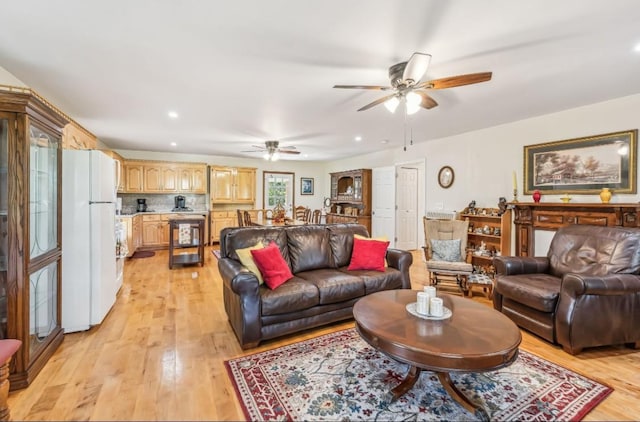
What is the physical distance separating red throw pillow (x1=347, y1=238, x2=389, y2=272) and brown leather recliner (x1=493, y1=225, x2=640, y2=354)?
122 cm

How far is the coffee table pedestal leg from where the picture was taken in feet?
5.56

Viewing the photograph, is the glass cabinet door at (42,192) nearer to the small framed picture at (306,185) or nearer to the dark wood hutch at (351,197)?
the dark wood hutch at (351,197)

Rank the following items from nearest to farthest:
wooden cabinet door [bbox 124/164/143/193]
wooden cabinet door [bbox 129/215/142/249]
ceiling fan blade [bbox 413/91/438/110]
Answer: ceiling fan blade [bbox 413/91/438/110], wooden cabinet door [bbox 129/215/142/249], wooden cabinet door [bbox 124/164/143/193]

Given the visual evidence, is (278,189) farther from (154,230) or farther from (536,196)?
(536,196)

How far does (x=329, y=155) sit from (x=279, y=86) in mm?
4992

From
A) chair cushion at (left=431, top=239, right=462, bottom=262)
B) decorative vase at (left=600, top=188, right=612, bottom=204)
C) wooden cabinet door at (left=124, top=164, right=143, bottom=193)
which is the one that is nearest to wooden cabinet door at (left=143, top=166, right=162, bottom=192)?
wooden cabinet door at (left=124, top=164, right=143, bottom=193)

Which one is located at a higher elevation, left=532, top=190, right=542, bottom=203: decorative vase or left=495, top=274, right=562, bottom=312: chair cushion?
left=532, top=190, right=542, bottom=203: decorative vase

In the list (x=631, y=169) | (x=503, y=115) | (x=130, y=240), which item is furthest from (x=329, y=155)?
(x=631, y=169)

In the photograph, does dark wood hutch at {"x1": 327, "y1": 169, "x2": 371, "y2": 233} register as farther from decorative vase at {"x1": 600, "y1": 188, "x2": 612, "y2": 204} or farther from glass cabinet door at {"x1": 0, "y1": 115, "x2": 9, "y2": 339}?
glass cabinet door at {"x1": 0, "y1": 115, "x2": 9, "y2": 339}

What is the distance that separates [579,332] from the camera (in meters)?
2.38

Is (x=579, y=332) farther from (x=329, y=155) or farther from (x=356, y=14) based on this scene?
(x=329, y=155)

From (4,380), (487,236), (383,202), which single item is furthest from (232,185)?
(4,380)

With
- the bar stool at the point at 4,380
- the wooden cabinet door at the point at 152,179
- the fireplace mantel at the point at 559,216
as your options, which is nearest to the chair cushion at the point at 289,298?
the bar stool at the point at 4,380

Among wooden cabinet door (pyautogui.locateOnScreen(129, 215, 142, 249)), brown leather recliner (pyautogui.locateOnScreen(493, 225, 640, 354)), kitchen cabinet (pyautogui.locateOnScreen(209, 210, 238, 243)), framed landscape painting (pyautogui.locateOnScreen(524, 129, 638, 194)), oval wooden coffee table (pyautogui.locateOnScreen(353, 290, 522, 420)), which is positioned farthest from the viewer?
kitchen cabinet (pyautogui.locateOnScreen(209, 210, 238, 243))
